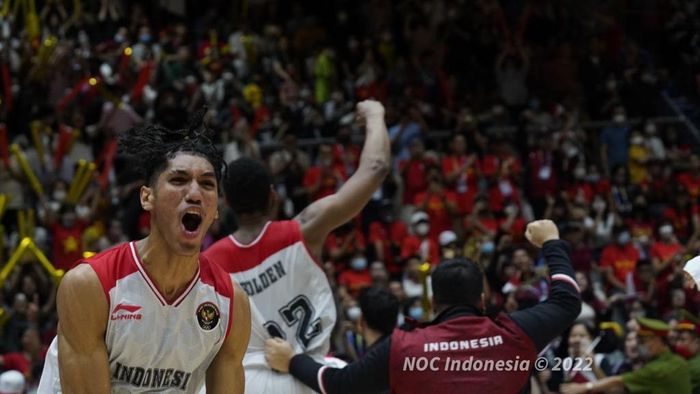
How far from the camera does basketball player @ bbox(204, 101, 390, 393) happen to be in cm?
581

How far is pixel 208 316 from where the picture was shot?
4.49 metres

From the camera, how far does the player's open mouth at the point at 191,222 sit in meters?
4.30

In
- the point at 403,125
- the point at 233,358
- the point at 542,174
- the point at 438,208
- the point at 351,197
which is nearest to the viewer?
the point at 233,358

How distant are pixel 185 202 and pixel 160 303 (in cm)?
38

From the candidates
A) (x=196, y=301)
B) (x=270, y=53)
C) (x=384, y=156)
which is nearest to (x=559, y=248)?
(x=384, y=156)

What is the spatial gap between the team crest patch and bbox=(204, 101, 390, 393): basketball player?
1309mm

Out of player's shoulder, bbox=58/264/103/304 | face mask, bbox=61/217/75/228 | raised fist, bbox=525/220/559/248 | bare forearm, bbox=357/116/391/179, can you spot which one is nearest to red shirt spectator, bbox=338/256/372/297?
face mask, bbox=61/217/75/228

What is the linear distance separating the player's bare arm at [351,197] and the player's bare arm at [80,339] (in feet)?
5.61

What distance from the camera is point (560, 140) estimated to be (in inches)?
667

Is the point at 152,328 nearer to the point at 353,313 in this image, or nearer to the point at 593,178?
the point at 353,313

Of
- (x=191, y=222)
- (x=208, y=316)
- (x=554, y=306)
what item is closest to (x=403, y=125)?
(x=554, y=306)

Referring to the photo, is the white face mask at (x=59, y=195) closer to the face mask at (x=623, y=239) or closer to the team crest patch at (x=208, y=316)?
the face mask at (x=623, y=239)

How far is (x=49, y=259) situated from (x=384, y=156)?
30.1 feet

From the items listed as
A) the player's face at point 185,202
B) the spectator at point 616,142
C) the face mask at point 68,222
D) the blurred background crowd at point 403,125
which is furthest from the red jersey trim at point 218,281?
the spectator at point 616,142
